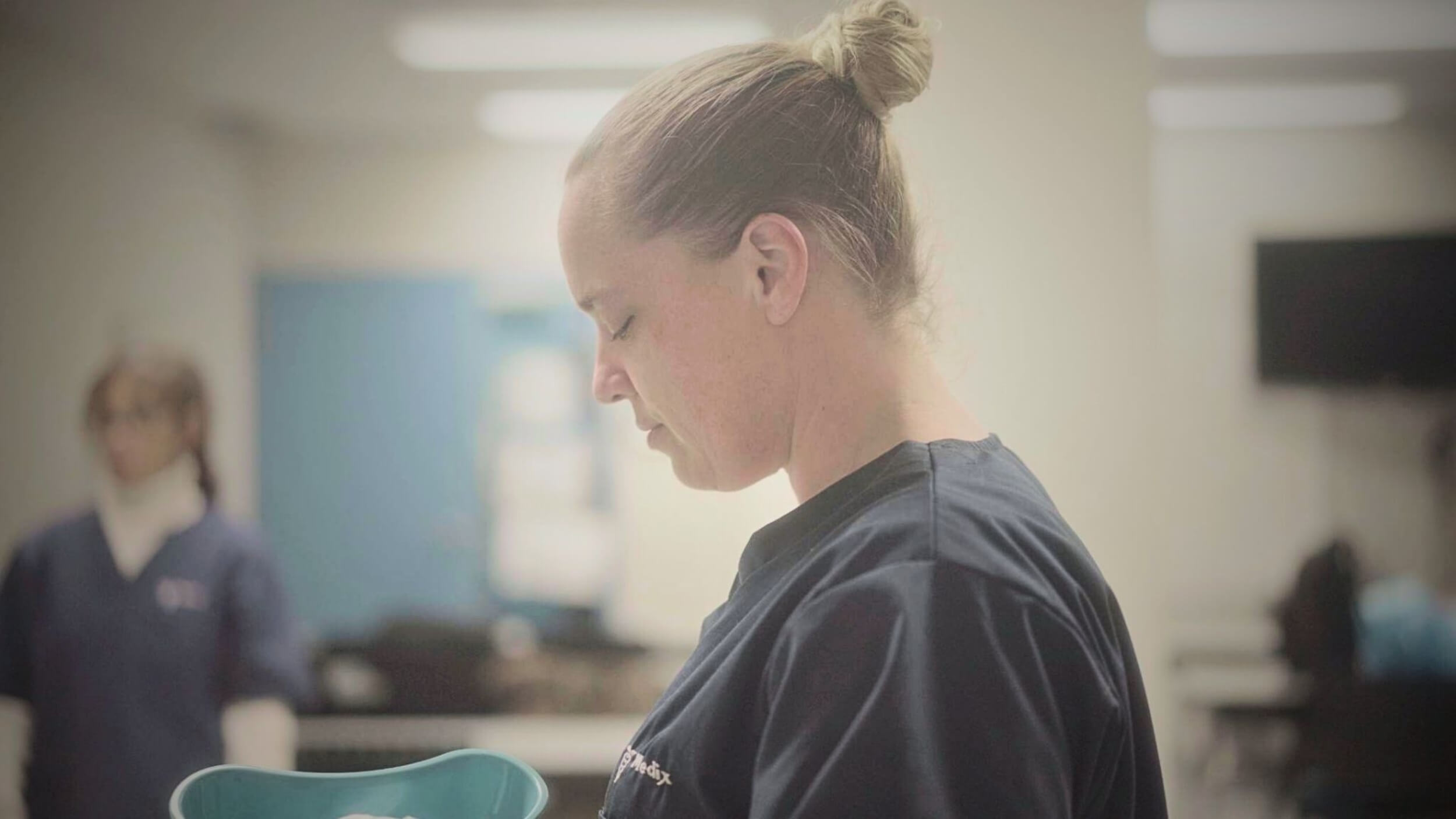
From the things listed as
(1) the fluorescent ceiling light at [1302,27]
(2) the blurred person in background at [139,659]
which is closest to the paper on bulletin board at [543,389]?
(2) the blurred person in background at [139,659]

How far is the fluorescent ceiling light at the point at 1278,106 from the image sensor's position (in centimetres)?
306

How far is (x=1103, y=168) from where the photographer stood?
138cm

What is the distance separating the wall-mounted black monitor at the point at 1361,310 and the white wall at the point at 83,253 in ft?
9.77

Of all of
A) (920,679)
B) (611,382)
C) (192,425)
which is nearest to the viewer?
(920,679)

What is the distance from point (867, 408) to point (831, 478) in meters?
0.05

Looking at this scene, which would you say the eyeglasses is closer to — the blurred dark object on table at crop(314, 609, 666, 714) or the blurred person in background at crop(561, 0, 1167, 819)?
the blurred dark object on table at crop(314, 609, 666, 714)

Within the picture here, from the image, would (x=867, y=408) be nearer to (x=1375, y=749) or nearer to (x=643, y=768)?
(x=643, y=768)

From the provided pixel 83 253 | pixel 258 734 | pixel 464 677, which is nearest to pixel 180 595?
pixel 258 734

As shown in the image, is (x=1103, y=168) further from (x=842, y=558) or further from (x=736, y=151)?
(x=842, y=558)

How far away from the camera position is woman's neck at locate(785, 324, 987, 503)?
59 centimetres

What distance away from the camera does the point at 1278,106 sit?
10.5ft

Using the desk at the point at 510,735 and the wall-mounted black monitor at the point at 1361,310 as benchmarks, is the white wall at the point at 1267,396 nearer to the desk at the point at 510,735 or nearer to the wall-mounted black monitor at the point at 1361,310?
the wall-mounted black monitor at the point at 1361,310

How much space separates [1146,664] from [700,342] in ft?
3.43

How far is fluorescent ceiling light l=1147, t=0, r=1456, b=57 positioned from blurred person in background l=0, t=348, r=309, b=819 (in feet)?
7.36
